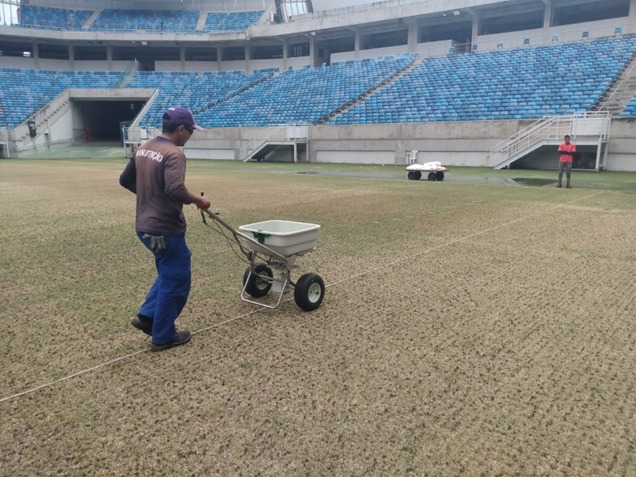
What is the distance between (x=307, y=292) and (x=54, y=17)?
58.5 m

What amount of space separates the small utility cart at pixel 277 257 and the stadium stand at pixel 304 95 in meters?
27.2

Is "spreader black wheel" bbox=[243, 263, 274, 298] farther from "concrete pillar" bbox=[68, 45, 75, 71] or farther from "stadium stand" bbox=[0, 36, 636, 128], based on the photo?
"concrete pillar" bbox=[68, 45, 75, 71]

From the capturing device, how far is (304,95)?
118ft

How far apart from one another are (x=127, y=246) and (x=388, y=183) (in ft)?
34.9

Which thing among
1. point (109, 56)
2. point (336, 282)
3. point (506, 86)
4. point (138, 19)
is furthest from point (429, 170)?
point (138, 19)

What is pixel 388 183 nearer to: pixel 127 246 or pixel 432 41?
pixel 127 246

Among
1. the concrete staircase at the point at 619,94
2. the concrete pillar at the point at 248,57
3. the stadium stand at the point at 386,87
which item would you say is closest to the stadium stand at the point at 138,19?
the concrete pillar at the point at 248,57

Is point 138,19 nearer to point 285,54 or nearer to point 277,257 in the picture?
point 285,54

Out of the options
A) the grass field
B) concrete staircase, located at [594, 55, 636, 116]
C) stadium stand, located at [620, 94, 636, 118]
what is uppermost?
concrete staircase, located at [594, 55, 636, 116]

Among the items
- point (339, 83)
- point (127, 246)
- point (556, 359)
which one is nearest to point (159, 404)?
point (556, 359)

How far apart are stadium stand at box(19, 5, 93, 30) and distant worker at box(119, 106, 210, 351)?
54.2 meters

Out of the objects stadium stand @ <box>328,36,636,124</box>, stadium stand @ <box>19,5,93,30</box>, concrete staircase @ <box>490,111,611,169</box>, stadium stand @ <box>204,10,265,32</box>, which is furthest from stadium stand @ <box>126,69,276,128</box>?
concrete staircase @ <box>490,111,611,169</box>

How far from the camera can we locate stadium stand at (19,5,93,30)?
49.5 meters

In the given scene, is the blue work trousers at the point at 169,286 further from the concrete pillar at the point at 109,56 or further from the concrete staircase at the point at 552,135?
the concrete pillar at the point at 109,56
